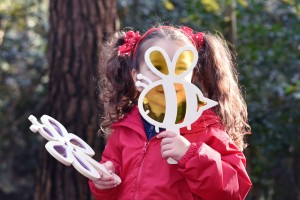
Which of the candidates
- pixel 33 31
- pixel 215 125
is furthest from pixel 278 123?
pixel 215 125

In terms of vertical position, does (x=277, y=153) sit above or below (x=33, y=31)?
below

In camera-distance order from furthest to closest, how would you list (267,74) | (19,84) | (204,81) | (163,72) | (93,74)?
(19,84) < (267,74) < (93,74) < (204,81) < (163,72)

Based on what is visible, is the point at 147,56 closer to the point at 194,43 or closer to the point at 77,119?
the point at 194,43

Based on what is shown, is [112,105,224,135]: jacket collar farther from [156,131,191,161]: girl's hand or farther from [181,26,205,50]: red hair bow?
Result: [181,26,205,50]: red hair bow

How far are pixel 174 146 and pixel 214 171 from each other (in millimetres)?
142

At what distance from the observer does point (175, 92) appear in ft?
7.11

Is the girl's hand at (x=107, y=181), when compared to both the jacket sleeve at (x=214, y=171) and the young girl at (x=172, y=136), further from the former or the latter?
the jacket sleeve at (x=214, y=171)

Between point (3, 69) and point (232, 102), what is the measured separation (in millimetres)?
4668

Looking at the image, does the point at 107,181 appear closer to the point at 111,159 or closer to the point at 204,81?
the point at 111,159

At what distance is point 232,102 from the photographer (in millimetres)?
2439

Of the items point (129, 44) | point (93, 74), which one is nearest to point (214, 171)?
point (129, 44)

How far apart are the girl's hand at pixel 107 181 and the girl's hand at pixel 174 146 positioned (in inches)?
9.2

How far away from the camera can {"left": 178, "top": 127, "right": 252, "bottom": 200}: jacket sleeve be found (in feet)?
6.91

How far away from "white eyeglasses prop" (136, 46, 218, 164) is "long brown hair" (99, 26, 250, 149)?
172 mm
